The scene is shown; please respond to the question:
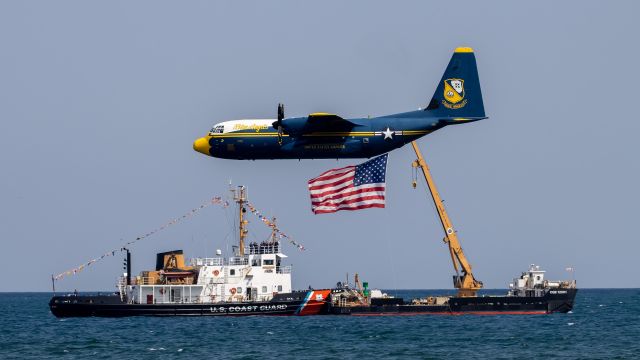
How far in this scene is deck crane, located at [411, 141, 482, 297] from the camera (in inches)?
3962

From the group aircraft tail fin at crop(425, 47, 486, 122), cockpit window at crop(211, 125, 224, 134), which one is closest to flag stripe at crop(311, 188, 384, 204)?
aircraft tail fin at crop(425, 47, 486, 122)

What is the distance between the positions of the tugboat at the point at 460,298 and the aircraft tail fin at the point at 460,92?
35.7 m

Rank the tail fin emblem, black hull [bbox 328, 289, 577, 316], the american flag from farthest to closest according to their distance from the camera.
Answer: black hull [bbox 328, 289, 577, 316]
the american flag
the tail fin emblem

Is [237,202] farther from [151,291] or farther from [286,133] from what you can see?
[286,133]

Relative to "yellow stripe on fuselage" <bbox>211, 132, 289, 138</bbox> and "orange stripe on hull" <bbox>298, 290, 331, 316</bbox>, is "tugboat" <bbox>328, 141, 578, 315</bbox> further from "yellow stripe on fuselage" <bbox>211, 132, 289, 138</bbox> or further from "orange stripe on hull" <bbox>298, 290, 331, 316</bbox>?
"yellow stripe on fuselage" <bbox>211, 132, 289, 138</bbox>

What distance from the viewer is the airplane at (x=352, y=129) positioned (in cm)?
6372

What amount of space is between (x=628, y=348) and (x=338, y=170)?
74.2 ft

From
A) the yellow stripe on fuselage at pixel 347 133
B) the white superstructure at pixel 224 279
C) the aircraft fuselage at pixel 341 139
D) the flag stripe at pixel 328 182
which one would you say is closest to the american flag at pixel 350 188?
the flag stripe at pixel 328 182

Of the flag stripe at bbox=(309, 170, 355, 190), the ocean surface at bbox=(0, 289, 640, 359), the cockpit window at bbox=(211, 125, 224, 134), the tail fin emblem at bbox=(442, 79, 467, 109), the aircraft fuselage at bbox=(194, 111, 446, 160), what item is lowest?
the ocean surface at bbox=(0, 289, 640, 359)

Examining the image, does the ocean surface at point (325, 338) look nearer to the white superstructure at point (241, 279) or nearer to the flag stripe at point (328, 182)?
the white superstructure at point (241, 279)

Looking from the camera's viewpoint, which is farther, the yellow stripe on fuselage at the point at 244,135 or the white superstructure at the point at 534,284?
the white superstructure at the point at 534,284

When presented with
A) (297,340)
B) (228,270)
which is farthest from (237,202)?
(297,340)

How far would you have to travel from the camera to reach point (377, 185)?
2859 inches

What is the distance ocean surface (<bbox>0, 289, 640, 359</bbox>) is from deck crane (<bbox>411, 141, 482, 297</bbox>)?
2.97 metres
